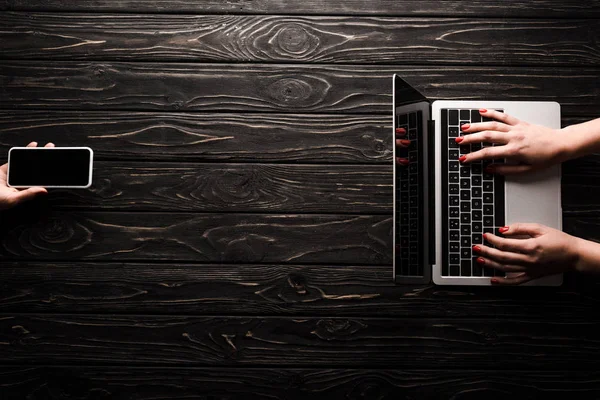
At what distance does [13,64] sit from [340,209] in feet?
2.96

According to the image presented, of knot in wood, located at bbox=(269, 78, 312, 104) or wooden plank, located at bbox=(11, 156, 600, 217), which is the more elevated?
knot in wood, located at bbox=(269, 78, 312, 104)

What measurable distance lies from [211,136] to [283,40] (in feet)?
1.00

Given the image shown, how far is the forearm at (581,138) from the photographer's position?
3.78ft

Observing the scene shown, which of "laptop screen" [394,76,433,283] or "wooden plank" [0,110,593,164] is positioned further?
"wooden plank" [0,110,593,164]

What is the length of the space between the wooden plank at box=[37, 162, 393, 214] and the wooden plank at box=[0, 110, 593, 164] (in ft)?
0.10

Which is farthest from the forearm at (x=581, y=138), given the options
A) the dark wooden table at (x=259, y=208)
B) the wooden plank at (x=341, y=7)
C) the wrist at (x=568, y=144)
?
the wooden plank at (x=341, y=7)

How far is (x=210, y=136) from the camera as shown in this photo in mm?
1235

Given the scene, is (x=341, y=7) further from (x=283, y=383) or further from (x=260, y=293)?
(x=283, y=383)

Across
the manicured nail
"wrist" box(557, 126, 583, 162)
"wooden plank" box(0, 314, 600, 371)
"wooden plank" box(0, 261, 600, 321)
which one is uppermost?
"wrist" box(557, 126, 583, 162)

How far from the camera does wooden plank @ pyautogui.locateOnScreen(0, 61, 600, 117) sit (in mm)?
1242

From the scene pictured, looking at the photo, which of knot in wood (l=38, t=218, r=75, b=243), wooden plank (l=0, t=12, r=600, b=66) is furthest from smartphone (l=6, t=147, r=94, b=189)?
wooden plank (l=0, t=12, r=600, b=66)

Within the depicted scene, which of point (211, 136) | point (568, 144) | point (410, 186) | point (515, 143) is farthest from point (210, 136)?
point (568, 144)

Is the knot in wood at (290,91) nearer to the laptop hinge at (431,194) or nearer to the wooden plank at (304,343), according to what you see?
the laptop hinge at (431,194)

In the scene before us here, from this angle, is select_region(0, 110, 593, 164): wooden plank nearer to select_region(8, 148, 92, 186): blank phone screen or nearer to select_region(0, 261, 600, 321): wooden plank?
select_region(8, 148, 92, 186): blank phone screen
